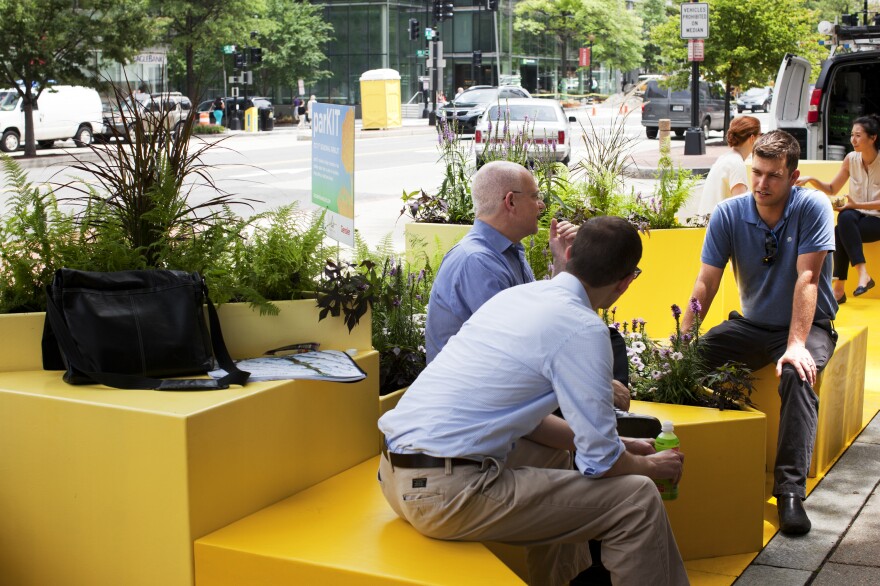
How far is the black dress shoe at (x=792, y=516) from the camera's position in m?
4.27

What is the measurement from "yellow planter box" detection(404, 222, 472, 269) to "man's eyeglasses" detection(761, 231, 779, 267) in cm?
190

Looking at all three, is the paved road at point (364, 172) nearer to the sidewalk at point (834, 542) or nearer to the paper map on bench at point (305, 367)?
the sidewalk at point (834, 542)

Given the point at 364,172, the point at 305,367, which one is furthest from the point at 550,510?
the point at 364,172

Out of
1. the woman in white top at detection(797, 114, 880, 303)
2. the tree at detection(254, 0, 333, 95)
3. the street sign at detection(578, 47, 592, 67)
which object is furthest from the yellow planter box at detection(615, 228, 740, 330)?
the street sign at detection(578, 47, 592, 67)

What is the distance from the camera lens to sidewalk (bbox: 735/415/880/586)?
3.89m

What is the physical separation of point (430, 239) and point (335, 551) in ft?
12.7

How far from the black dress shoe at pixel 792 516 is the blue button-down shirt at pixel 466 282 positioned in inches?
58.9

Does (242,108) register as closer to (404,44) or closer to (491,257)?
(404,44)

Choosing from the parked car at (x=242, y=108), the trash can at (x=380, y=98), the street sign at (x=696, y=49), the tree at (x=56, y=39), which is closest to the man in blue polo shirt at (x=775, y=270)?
the street sign at (x=696, y=49)

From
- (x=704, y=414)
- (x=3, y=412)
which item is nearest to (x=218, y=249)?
(x=3, y=412)

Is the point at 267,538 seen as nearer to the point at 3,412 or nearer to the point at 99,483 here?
the point at 99,483

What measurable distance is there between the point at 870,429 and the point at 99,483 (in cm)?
401

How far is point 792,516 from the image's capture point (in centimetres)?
429

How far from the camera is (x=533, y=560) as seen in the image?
3377 mm
